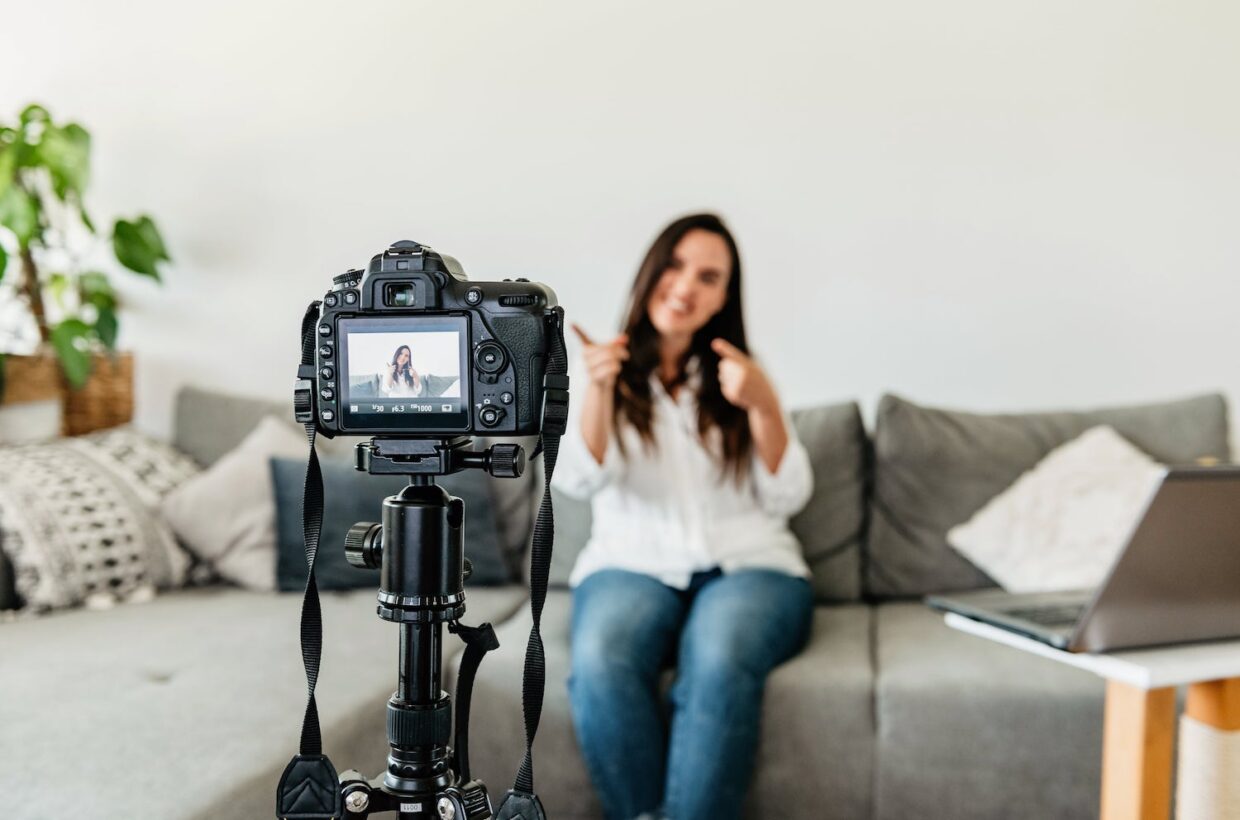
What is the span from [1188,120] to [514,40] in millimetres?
1559

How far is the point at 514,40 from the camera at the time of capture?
8.52 ft

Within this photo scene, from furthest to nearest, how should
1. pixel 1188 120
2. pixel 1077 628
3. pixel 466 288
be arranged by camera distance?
pixel 1188 120, pixel 1077 628, pixel 466 288

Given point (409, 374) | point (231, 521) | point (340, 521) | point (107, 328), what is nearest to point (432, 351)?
point (409, 374)

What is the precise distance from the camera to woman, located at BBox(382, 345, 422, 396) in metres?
0.86

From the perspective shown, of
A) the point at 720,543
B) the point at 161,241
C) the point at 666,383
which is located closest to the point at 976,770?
the point at 720,543

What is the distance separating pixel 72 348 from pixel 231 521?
1.94 feet

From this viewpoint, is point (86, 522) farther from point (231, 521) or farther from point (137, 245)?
point (137, 245)

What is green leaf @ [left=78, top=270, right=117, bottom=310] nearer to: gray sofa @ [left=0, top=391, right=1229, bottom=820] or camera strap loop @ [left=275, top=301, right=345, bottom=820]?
gray sofa @ [left=0, top=391, right=1229, bottom=820]

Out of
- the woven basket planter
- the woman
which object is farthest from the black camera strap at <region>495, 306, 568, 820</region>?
the woven basket planter

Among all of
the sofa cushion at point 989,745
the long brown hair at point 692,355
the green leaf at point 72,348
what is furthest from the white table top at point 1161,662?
the green leaf at point 72,348

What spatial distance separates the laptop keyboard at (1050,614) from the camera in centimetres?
121

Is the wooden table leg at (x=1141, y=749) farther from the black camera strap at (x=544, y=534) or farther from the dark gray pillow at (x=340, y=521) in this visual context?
the dark gray pillow at (x=340, y=521)

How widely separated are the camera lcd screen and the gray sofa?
58 cm

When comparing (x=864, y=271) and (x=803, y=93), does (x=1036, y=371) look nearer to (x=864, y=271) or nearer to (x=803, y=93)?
(x=864, y=271)
